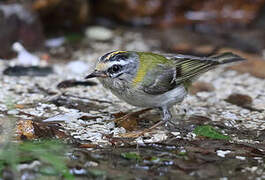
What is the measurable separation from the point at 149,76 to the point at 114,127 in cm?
59

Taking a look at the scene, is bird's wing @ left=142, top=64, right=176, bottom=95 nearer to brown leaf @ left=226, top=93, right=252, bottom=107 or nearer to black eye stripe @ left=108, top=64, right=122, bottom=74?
black eye stripe @ left=108, top=64, right=122, bottom=74

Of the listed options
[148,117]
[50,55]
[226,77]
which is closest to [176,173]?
[148,117]

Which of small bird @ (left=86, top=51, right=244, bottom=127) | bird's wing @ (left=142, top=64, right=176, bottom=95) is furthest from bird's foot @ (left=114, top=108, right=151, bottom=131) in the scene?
bird's wing @ (left=142, top=64, right=176, bottom=95)

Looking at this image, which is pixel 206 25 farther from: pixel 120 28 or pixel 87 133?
pixel 87 133

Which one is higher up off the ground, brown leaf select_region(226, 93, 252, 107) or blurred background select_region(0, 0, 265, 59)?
blurred background select_region(0, 0, 265, 59)

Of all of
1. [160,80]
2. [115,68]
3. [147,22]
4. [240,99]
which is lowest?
[240,99]

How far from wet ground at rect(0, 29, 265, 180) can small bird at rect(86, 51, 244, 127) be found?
0.81ft

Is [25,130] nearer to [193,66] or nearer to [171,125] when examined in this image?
[171,125]

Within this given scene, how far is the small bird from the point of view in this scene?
13.3 ft

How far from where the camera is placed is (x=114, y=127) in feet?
13.4

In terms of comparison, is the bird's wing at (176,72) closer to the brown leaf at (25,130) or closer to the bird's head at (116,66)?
the bird's head at (116,66)

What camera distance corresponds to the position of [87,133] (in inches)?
152

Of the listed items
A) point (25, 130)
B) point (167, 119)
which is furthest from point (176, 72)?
point (25, 130)

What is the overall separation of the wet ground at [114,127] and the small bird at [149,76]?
0.25 meters
